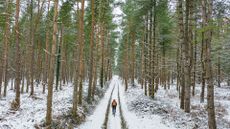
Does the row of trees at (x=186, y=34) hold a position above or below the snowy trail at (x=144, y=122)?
above

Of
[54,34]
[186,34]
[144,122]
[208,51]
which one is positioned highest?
[186,34]

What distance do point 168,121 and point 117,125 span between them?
325cm

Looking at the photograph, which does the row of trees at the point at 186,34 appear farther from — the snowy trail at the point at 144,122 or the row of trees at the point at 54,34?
the row of trees at the point at 54,34

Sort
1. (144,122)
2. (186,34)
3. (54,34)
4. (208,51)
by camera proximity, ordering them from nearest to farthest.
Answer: (208,51) → (54,34) → (144,122) → (186,34)

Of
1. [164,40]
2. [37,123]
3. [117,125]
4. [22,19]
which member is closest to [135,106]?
[117,125]

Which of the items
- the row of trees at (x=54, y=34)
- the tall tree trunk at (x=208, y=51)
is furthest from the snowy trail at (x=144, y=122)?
the tall tree trunk at (x=208, y=51)

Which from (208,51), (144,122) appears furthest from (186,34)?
(208,51)

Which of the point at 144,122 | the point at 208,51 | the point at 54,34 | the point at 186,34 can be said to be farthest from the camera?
the point at 186,34

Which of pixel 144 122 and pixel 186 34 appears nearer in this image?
pixel 144 122

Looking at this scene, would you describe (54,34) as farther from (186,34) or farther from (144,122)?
(186,34)

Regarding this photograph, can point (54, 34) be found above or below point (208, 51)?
above

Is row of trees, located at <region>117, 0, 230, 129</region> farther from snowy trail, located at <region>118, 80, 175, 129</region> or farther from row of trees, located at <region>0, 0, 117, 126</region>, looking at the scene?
row of trees, located at <region>0, 0, 117, 126</region>

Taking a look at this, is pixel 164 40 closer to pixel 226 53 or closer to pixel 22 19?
pixel 226 53

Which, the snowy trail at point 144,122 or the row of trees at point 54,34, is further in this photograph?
the row of trees at point 54,34
